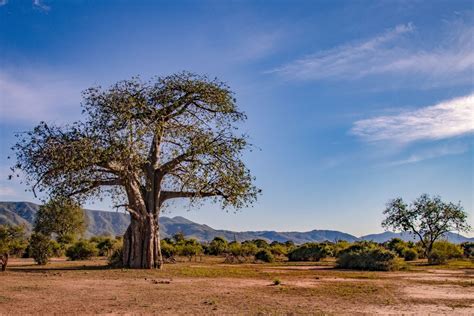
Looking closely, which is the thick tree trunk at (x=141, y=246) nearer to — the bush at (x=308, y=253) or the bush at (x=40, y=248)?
the bush at (x=40, y=248)

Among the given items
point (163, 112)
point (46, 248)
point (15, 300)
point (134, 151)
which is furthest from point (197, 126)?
point (15, 300)

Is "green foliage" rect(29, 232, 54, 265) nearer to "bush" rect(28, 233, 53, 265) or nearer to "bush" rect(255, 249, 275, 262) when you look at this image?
"bush" rect(28, 233, 53, 265)

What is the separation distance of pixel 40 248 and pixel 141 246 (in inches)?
360

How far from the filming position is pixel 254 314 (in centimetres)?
1111

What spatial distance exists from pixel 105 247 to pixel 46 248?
22.5m

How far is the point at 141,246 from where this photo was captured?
27.8 metres

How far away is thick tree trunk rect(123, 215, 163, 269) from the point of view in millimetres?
27625

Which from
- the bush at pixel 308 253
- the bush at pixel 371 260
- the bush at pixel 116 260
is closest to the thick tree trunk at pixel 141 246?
the bush at pixel 116 260

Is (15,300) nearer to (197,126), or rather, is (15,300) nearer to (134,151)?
(134,151)

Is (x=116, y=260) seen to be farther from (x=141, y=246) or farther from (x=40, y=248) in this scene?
(x=40, y=248)

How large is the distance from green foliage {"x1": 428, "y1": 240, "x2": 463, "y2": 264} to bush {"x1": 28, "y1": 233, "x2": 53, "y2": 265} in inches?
1262

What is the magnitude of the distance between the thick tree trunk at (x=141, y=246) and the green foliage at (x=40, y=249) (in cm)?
785

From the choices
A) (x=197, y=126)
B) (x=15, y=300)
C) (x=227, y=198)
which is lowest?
(x=15, y=300)

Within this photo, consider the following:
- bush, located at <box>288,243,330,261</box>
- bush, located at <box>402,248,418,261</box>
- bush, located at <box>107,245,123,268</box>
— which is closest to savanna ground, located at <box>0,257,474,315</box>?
bush, located at <box>107,245,123,268</box>
